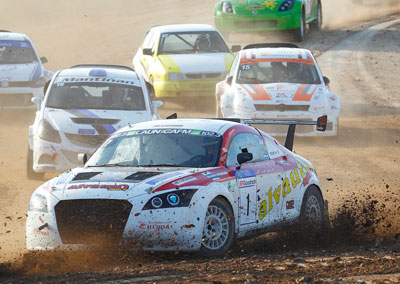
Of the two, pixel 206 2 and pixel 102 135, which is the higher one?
pixel 102 135

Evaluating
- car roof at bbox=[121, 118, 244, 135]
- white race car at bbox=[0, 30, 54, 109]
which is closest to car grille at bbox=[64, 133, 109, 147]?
car roof at bbox=[121, 118, 244, 135]

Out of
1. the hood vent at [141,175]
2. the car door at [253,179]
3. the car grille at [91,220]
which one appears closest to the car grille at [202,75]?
the car door at [253,179]

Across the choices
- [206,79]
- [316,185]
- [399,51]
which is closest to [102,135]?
[316,185]

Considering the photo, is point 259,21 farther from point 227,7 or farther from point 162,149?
point 162,149

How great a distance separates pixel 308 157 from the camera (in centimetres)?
1708

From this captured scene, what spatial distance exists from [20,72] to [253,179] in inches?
505

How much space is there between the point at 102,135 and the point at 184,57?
8151mm

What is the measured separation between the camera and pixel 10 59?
22266 millimetres

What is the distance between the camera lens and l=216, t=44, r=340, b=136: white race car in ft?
59.8

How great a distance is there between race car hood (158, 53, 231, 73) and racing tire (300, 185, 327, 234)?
10820mm

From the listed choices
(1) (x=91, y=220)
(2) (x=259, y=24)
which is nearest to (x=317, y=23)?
(2) (x=259, y=24)

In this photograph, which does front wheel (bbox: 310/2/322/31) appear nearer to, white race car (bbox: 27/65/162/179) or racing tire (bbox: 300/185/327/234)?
white race car (bbox: 27/65/162/179)

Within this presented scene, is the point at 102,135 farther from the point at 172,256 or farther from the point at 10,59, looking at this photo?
the point at 10,59

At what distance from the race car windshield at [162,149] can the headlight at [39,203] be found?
3.02ft
